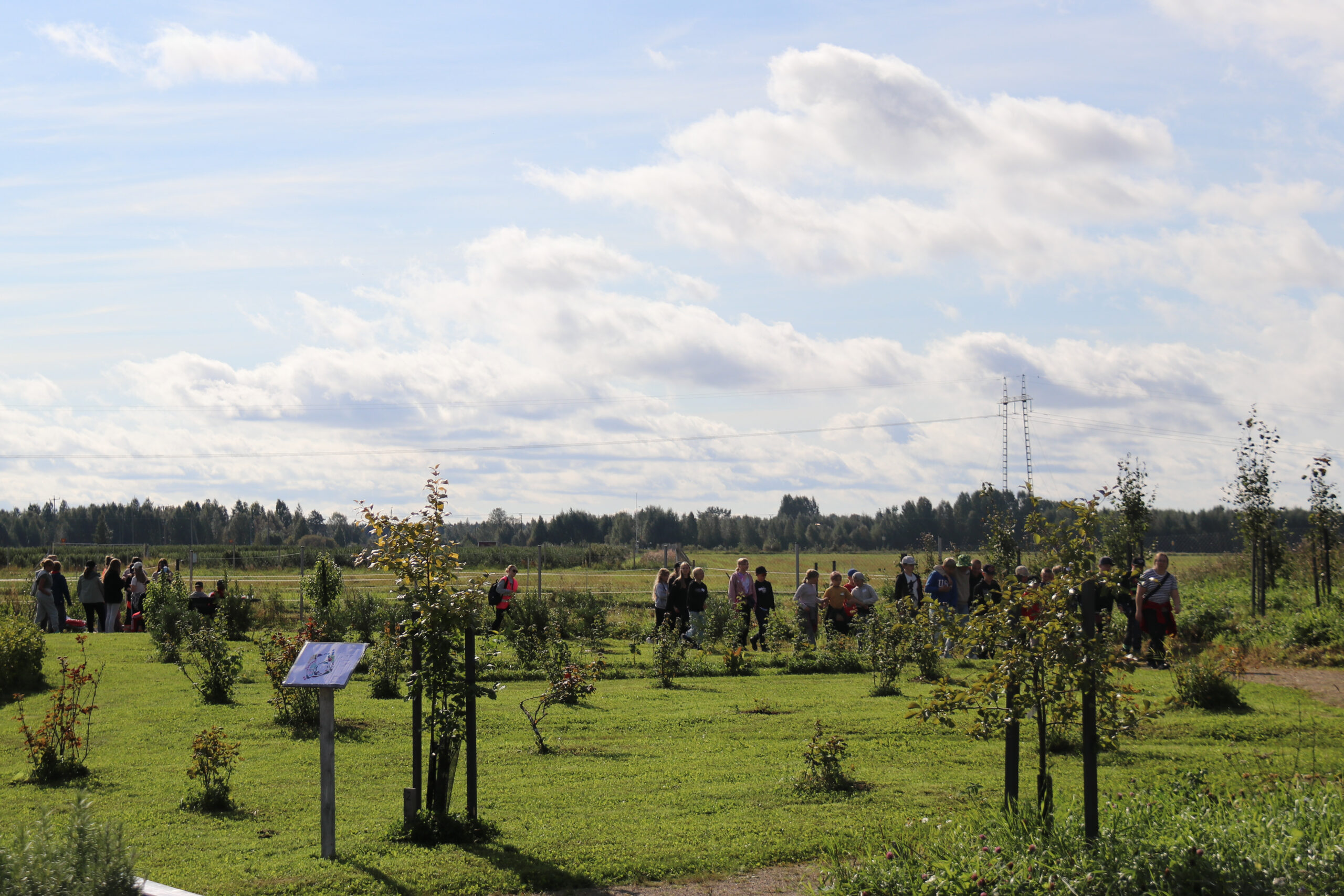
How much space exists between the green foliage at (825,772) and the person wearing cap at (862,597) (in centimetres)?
938

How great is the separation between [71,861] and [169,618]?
1569cm

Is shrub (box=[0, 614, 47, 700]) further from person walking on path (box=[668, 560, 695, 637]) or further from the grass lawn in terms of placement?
person walking on path (box=[668, 560, 695, 637])

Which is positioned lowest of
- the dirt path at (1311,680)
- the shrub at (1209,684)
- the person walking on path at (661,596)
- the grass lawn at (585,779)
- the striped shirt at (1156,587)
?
the grass lawn at (585,779)

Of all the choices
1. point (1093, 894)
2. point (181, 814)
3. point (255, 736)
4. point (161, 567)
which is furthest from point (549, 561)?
point (1093, 894)

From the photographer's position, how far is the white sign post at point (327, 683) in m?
6.73

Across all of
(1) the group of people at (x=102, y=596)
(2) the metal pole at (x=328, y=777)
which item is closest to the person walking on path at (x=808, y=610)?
(1) the group of people at (x=102, y=596)

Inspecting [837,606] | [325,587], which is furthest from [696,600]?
[325,587]

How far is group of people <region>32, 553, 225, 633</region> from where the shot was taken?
66.8ft

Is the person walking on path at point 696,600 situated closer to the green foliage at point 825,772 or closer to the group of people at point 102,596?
the group of people at point 102,596

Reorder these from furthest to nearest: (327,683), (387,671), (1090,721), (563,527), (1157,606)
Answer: (563,527) < (1157,606) < (387,671) < (327,683) < (1090,721)

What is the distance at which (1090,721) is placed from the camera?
19.7ft

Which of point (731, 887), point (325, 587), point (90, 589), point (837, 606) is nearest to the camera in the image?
point (731, 887)

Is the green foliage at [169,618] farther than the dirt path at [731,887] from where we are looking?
Yes

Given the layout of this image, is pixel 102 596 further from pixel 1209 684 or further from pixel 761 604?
pixel 1209 684
